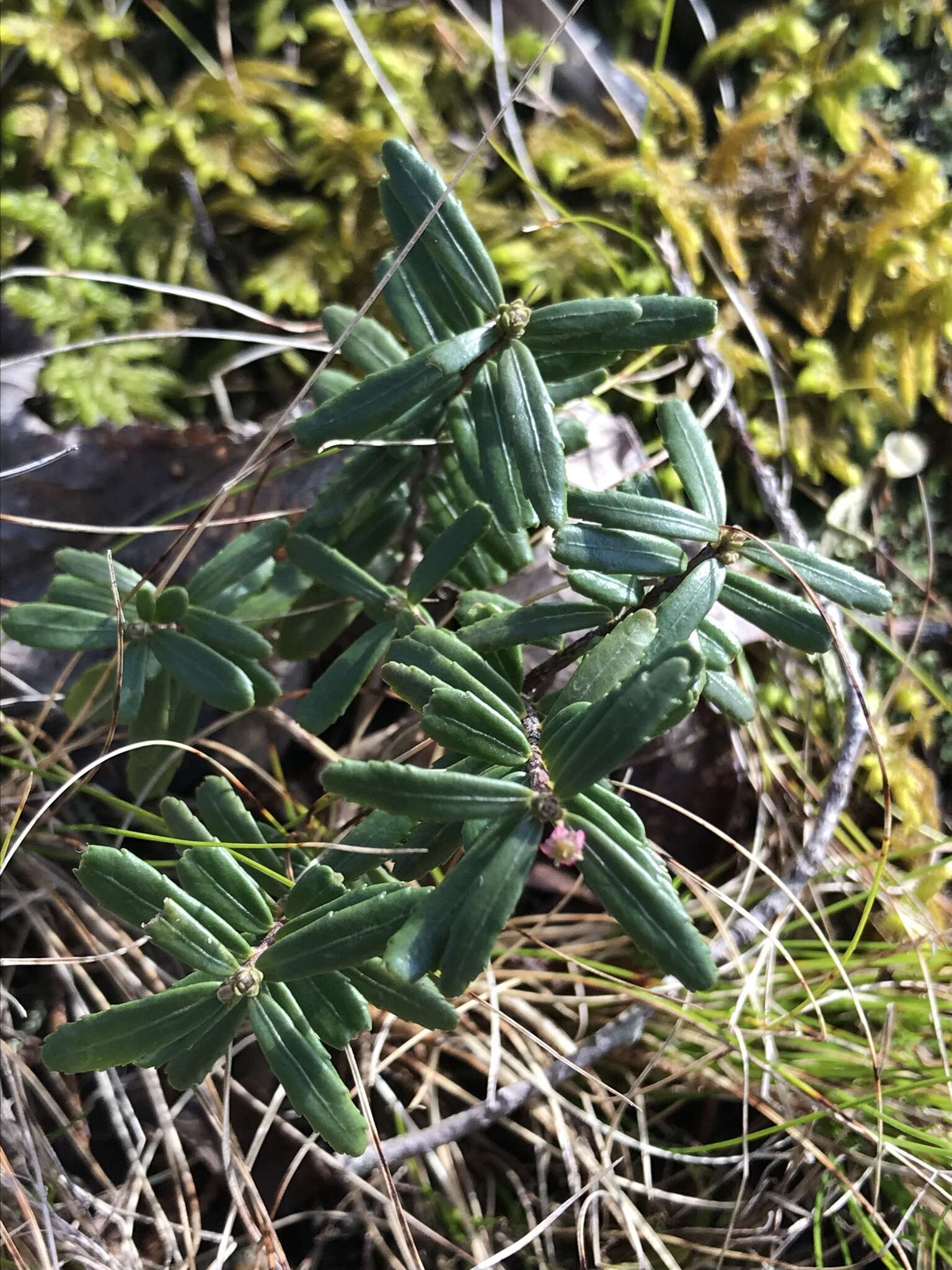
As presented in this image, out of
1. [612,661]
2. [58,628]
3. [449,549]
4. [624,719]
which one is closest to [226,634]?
[58,628]

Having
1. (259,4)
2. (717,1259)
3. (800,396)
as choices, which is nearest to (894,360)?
(800,396)

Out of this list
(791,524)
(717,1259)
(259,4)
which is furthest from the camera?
(259,4)

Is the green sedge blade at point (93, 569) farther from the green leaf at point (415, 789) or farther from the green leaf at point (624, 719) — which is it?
the green leaf at point (624, 719)

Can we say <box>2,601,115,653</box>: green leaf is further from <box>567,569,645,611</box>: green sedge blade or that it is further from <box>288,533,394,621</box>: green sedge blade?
<box>567,569,645,611</box>: green sedge blade

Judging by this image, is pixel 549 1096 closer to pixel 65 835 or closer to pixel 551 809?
pixel 551 809

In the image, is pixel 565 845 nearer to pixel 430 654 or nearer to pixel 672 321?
pixel 430 654

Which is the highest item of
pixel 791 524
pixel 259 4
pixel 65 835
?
pixel 259 4
